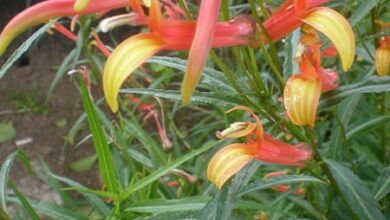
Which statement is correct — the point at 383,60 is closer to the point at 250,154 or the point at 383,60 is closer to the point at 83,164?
the point at 250,154

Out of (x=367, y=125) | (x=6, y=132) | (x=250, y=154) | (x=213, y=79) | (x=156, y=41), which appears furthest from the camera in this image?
(x=6, y=132)

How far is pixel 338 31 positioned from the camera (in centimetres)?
69

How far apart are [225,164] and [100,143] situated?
309 mm

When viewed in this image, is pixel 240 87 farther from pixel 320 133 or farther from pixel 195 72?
pixel 320 133

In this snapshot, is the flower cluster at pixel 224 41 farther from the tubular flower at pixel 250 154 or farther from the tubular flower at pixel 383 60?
the tubular flower at pixel 383 60

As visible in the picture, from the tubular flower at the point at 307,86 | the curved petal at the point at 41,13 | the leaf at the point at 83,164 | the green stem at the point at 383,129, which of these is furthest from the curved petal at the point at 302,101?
the leaf at the point at 83,164

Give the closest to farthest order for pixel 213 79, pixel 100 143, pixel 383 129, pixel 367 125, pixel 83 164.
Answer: pixel 213 79, pixel 100 143, pixel 367 125, pixel 383 129, pixel 83 164

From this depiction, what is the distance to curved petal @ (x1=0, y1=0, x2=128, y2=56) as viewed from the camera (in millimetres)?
730

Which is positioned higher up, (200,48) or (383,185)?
(200,48)

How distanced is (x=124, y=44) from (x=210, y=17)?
92 millimetres

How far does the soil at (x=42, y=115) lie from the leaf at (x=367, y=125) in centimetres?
158

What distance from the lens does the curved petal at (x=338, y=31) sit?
0.67 metres

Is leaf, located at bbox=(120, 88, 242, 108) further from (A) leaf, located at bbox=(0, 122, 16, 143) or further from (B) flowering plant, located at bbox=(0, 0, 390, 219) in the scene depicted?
Answer: (A) leaf, located at bbox=(0, 122, 16, 143)

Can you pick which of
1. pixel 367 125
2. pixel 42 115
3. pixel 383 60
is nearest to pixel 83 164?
pixel 42 115
